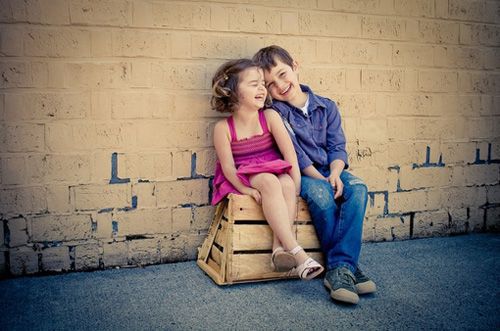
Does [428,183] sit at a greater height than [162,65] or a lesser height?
lesser

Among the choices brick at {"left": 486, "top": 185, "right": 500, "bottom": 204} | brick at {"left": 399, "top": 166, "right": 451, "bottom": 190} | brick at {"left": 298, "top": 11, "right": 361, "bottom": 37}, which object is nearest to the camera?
brick at {"left": 298, "top": 11, "right": 361, "bottom": 37}

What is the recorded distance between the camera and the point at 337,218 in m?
3.06

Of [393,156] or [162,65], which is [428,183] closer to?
[393,156]

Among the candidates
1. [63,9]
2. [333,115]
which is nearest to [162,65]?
[63,9]

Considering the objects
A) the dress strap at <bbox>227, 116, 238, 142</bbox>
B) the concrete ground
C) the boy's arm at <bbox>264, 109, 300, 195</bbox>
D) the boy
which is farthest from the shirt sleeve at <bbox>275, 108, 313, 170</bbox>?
the concrete ground

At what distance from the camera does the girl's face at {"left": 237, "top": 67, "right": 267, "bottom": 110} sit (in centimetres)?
312

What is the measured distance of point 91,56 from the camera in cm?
304

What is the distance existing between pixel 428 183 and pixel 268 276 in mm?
1824

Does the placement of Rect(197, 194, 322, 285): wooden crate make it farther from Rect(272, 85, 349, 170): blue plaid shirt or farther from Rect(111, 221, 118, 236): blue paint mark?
Rect(111, 221, 118, 236): blue paint mark

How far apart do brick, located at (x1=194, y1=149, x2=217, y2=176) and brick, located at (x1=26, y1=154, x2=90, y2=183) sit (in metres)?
0.74

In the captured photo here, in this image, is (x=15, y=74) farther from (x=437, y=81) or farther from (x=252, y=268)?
(x=437, y=81)

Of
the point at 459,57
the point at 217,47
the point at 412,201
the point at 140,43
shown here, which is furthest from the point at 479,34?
the point at 140,43

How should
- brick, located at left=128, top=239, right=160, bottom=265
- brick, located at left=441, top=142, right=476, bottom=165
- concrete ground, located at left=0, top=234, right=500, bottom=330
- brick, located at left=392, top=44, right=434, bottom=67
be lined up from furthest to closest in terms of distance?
brick, located at left=441, top=142, right=476, bottom=165 < brick, located at left=392, top=44, right=434, bottom=67 < brick, located at left=128, top=239, right=160, bottom=265 < concrete ground, located at left=0, top=234, right=500, bottom=330

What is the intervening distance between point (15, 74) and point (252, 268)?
6.22 ft
